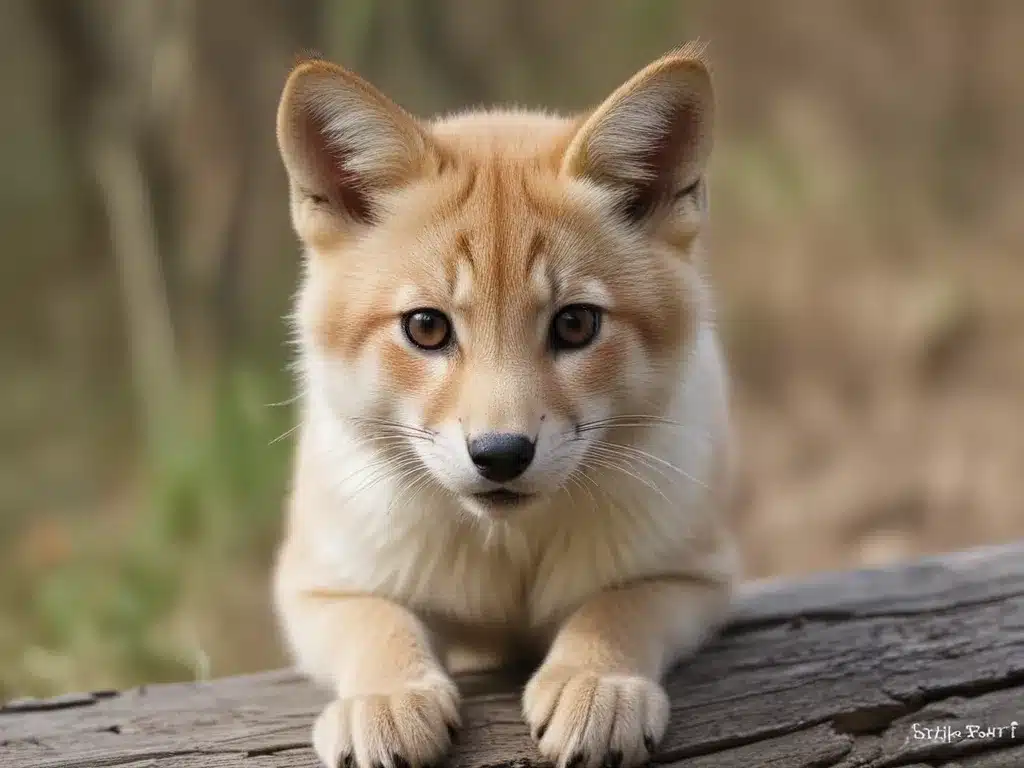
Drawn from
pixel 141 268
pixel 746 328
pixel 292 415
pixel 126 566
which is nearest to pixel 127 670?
pixel 126 566

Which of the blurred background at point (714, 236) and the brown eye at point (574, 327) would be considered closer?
the brown eye at point (574, 327)

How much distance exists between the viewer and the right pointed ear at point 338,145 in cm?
196

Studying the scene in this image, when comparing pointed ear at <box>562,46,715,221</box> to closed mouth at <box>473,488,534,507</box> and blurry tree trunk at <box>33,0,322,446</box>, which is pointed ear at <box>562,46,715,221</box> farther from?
blurry tree trunk at <box>33,0,322,446</box>

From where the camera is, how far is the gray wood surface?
1.93 meters

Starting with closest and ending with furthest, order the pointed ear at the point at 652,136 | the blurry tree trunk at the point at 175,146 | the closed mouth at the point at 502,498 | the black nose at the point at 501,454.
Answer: the black nose at the point at 501,454, the closed mouth at the point at 502,498, the pointed ear at the point at 652,136, the blurry tree trunk at the point at 175,146

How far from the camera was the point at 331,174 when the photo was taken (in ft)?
6.91

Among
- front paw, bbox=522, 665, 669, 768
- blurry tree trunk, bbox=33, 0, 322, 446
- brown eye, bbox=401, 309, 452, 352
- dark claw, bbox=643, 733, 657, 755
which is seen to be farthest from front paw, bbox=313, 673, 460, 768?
blurry tree trunk, bbox=33, 0, 322, 446

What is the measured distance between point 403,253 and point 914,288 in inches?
143

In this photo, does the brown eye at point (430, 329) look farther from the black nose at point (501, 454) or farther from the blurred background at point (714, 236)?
the blurred background at point (714, 236)

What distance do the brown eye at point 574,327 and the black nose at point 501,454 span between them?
0.24 m

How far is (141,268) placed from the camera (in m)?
5.04

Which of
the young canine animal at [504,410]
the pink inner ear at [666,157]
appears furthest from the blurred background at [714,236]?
the pink inner ear at [666,157]

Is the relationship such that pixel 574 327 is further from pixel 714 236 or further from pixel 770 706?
pixel 714 236

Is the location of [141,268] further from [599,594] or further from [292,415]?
[599,594]
